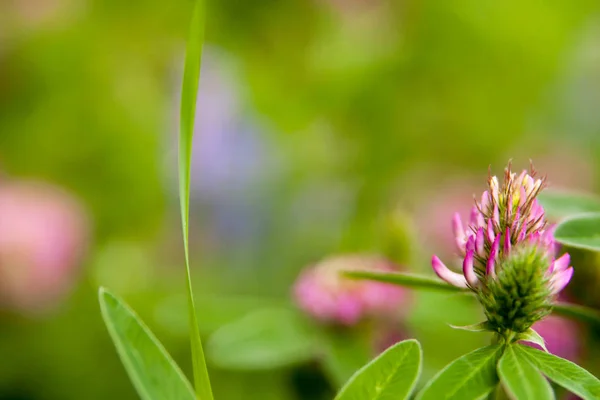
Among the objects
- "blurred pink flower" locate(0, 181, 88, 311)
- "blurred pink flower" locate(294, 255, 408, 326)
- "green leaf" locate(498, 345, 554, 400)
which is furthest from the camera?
"blurred pink flower" locate(0, 181, 88, 311)

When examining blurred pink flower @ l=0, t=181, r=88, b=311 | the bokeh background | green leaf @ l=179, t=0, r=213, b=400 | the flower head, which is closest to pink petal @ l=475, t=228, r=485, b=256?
the flower head

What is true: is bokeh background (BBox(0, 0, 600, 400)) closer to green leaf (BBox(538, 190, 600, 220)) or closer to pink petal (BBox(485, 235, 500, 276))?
green leaf (BBox(538, 190, 600, 220))

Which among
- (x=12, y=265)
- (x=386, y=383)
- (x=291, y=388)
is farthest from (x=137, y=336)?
(x=12, y=265)

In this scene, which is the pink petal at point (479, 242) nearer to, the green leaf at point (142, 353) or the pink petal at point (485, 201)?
the pink petal at point (485, 201)

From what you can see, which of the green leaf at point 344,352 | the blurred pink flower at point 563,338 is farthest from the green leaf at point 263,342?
the blurred pink flower at point 563,338

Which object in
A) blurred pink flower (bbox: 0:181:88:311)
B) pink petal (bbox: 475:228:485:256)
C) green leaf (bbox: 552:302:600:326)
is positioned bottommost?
blurred pink flower (bbox: 0:181:88:311)

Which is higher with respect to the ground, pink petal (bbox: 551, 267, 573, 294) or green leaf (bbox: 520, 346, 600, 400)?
pink petal (bbox: 551, 267, 573, 294)

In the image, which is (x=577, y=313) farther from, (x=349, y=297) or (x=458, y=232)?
(x=349, y=297)
